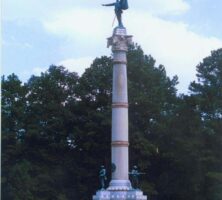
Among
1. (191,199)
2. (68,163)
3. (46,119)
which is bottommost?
(191,199)

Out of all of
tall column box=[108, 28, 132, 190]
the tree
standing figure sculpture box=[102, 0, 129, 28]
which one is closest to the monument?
tall column box=[108, 28, 132, 190]

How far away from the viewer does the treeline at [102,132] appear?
1710 inches

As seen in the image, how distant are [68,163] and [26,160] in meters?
3.39

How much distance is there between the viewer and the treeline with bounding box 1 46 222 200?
4344cm

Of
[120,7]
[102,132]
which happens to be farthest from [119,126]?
[102,132]

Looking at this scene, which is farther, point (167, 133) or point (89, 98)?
point (89, 98)

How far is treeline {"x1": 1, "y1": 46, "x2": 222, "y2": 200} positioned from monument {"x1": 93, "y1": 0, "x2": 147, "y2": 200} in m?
14.2

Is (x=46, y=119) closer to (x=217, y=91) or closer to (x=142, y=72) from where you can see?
(x=142, y=72)

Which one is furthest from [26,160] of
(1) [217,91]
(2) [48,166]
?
(1) [217,91]

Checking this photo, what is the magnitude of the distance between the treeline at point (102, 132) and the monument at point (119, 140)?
1425cm

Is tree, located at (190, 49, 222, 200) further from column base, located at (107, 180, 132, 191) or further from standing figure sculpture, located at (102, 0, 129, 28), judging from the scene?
standing figure sculpture, located at (102, 0, 129, 28)

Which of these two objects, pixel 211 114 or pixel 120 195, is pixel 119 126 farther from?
pixel 211 114

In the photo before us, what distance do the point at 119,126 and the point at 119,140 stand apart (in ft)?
2.28

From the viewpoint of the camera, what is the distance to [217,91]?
45.2 metres
